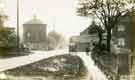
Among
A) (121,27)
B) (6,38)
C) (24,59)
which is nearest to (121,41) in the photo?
(121,27)

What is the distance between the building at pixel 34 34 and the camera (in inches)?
74.1

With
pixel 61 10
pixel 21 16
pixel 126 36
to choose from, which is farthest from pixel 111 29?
pixel 21 16

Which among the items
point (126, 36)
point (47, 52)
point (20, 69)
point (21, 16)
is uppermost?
point (21, 16)

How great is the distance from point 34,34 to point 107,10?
0.55 m

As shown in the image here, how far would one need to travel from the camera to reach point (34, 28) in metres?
1.90

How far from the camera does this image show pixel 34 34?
1.90 m

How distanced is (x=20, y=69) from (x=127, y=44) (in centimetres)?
78

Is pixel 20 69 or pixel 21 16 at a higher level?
pixel 21 16

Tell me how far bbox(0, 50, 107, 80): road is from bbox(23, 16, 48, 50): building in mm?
52

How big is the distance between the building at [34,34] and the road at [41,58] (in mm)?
52

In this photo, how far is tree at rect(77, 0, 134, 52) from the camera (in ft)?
6.12

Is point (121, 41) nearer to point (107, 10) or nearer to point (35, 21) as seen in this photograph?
point (107, 10)

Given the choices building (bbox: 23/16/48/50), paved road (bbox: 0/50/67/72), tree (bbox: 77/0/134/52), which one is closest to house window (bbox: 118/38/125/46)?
tree (bbox: 77/0/134/52)

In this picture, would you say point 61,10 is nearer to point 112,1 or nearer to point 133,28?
point 112,1
